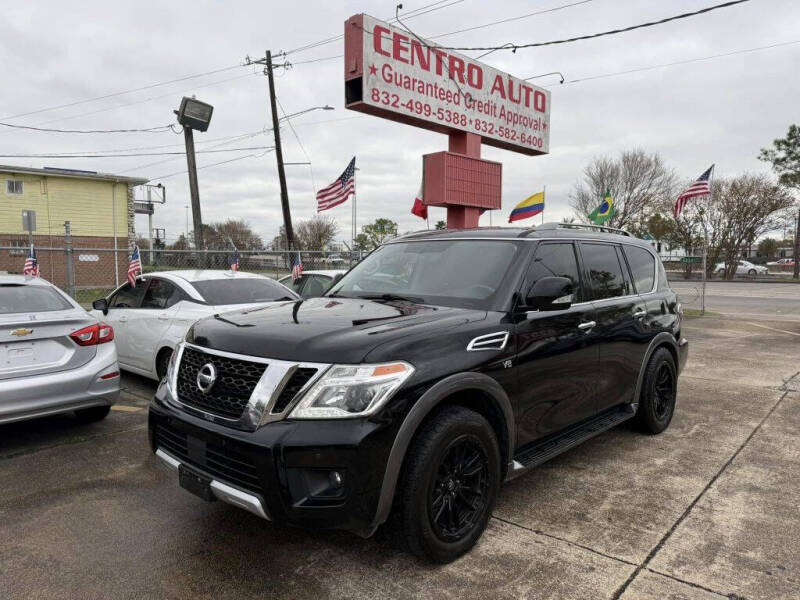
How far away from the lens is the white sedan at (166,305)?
20.3 ft

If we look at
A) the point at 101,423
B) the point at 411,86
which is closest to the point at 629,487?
the point at 101,423

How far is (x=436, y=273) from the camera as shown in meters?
3.91

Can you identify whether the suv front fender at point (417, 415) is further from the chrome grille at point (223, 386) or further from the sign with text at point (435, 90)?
the sign with text at point (435, 90)

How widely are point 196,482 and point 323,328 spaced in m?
1.01

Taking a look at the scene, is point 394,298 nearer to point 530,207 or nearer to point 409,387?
point 409,387

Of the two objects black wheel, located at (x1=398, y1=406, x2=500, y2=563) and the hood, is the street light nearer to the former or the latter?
the hood

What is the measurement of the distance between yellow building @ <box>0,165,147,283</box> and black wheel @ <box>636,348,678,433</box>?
23.7m

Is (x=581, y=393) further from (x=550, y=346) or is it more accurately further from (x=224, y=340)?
(x=224, y=340)

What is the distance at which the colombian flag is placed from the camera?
1392cm

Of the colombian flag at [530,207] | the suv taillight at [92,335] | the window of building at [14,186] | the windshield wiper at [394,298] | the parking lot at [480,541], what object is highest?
the window of building at [14,186]

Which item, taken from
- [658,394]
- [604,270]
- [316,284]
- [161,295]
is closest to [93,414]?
[161,295]

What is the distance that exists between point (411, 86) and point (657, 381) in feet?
24.9

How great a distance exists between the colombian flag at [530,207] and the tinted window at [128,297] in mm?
9469

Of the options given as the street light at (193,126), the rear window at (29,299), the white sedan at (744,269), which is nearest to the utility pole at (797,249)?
the white sedan at (744,269)
